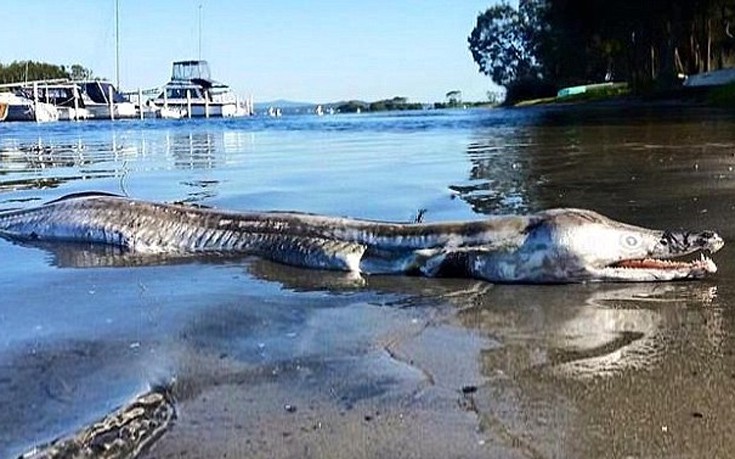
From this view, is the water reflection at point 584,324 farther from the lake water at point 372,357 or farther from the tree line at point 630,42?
the tree line at point 630,42

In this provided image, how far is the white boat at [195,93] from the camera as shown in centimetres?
9369

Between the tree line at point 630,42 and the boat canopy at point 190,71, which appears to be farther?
the boat canopy at point 190,71

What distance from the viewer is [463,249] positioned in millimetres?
4895

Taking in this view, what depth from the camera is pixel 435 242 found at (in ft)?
16.6

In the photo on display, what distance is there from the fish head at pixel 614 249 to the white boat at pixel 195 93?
294 ft

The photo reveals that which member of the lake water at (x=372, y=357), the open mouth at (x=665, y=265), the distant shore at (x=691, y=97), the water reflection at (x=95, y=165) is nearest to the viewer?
the lake water at (x=372, y=357)

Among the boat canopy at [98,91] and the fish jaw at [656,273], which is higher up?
the boat canopy at [98,91]

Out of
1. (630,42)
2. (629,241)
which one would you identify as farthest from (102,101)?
(629,241)

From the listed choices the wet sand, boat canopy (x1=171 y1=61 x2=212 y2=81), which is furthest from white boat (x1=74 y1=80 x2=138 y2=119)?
the wet sand

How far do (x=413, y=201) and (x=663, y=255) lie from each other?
3.76 m

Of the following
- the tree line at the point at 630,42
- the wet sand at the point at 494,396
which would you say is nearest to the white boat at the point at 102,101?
the tree line at the point at 630,42

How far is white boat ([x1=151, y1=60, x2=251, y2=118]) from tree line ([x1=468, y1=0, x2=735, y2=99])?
101 ft

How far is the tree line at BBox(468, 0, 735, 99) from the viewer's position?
47.4 m

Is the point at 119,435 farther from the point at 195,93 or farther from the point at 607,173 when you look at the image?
the point at 195,93
